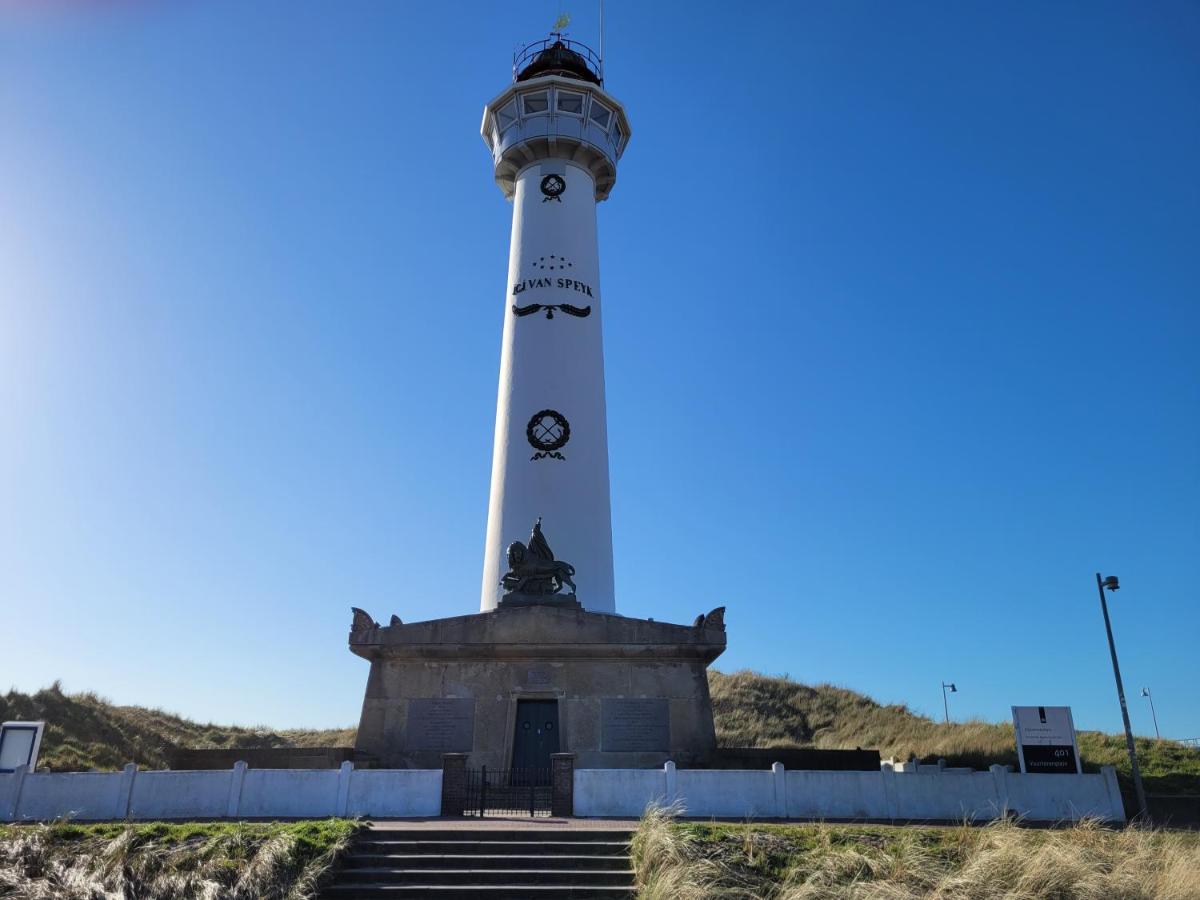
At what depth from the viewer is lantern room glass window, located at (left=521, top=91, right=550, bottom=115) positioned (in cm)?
3438

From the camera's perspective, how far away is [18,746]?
18172mm

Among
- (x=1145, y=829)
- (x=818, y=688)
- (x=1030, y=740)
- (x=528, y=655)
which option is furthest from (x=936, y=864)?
(x=818, y=688)

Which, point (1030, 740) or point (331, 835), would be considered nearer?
point (331, 835)

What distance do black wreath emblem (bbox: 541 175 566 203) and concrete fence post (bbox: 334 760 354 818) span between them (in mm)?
22797

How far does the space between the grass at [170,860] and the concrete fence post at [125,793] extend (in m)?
2.57

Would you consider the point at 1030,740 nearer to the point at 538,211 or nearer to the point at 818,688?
the point at 538,211

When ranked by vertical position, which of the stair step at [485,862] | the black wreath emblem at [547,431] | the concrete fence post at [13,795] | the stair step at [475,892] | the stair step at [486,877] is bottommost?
the stair step at [475,892]

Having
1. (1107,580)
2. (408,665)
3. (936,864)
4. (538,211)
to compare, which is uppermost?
(538,211)

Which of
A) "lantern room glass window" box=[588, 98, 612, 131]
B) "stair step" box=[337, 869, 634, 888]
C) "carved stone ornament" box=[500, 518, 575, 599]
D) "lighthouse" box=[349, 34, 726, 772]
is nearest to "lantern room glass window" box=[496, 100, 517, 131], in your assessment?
"lantern room glass window" box=[588, 98, 612, 131]

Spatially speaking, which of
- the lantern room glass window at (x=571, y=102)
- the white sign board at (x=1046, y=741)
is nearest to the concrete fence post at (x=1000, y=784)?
the white sign board at (x=1046, y=741)

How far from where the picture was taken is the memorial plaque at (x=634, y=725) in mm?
22984

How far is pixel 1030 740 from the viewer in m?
19.0

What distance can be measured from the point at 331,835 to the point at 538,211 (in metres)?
24.5

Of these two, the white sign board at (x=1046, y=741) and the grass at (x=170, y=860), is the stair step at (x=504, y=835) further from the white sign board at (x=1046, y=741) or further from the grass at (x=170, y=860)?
the white sign board at (x=1046, y=741)
